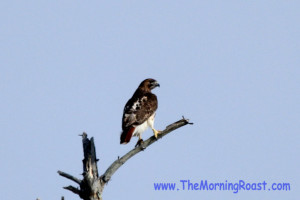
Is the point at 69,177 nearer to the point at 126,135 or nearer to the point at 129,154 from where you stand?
the point at 129,154

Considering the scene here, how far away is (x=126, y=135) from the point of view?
1255 cm

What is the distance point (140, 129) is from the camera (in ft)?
43.6

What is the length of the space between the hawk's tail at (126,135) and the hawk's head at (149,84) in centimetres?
218

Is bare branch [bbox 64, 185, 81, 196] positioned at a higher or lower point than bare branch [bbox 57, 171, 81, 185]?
lower

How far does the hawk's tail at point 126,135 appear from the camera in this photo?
40.8 feet

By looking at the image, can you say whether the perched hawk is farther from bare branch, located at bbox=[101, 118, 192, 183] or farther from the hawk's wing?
bare branch, located at bbox=[101, 118, 192, 183]

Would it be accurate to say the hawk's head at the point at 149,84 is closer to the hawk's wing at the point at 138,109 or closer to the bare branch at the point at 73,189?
the hawk's wing at the point at 138,109

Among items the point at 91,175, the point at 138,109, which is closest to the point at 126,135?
the point at 138,109

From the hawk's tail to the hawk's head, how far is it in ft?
7.16

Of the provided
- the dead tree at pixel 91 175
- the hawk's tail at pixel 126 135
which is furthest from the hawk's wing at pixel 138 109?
the dead tree at pixel 91 175

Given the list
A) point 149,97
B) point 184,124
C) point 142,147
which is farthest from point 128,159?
point 149,97

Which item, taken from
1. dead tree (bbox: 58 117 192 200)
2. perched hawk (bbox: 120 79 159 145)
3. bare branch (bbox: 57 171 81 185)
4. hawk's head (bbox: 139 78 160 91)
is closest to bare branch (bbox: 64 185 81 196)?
dead tree (bbox: 58 117 192 200)

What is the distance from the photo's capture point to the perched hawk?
41.8 feet

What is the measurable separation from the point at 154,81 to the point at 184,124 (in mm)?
4026
